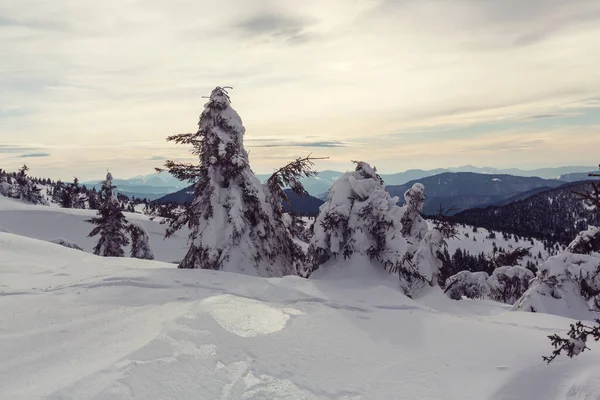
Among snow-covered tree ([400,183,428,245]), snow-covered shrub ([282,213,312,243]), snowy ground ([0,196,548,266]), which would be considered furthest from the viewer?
snowy ground ([0,196,548,266])

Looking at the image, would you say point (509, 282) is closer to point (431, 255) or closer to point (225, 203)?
point (431, 255)

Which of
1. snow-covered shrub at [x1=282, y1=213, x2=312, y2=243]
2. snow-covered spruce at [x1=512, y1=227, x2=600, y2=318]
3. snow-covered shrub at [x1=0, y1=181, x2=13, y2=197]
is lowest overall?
snow-covered spruce at [x1=512, y1=227, x2=600, y2=318]

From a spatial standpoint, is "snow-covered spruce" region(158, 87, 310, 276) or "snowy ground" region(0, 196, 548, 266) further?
"snowy ground" region(0, 196, 548, 266)

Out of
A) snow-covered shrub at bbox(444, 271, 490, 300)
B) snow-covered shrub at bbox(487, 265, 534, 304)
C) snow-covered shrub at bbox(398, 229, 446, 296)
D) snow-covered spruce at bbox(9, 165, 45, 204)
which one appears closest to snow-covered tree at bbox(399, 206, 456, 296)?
snow-covered shrub at bbox(398, 229, 446, 296)

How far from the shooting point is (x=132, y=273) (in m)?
9.88

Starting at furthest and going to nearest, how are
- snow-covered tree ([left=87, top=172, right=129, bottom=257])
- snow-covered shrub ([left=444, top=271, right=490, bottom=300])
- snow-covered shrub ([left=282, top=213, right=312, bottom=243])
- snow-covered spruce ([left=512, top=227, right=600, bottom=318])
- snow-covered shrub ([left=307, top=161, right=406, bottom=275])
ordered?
snow-covered tree ([left=87, top=172, right=129, bottom=257]), snow-covered shrub ([left=444, top=271, right=490, bottom=300]), snow-covered shrub ([left=282, top=213, right=312, bottom=243]), snow-covered spruce ([left=512, top=227, right=600, bottom=318]), snow-covered shrub ([left=307, top=161, right=406, bottom=275])

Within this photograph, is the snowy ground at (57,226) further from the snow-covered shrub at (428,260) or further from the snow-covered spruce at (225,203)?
the snow-covered shrub at (428,260)

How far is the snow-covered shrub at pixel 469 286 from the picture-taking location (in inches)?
1011

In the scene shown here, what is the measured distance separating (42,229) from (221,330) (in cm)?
6071

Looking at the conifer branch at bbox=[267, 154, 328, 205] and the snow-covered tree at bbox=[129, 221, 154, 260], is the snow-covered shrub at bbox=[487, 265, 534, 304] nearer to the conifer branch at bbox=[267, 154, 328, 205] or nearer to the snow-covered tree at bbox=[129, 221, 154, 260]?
the conifer branch at bbox=[267, 154, 328, 205]

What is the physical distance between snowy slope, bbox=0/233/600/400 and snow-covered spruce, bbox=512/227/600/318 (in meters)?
8.72

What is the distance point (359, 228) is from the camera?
12742 millimetres

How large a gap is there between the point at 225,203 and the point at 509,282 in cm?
2113

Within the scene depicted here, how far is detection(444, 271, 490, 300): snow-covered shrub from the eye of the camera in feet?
84.3
